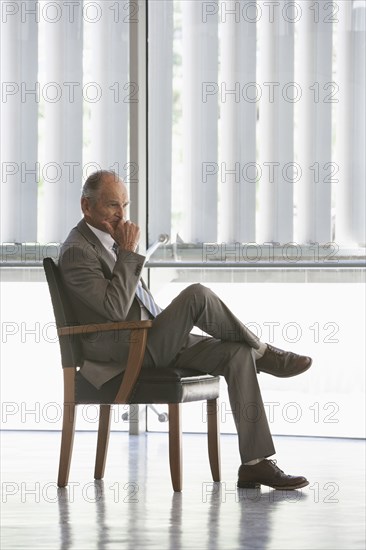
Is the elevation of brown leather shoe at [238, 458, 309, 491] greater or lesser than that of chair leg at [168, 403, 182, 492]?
lesser

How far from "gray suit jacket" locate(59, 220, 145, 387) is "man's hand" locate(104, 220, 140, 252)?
6 cm

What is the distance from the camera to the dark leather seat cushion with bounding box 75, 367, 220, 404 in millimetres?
3896

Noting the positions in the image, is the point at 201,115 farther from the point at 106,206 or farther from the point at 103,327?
the point at 103,327

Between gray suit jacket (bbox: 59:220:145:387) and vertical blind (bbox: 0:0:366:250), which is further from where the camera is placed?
vertical blind (bbox: 0:0:366:250)

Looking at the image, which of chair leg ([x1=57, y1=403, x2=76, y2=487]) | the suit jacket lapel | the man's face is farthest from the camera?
the man's face

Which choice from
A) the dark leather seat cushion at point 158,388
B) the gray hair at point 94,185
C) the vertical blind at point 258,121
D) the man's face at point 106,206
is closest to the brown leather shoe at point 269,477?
the dark leather seat cushion at point 158,388

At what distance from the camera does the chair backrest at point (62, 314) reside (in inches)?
160

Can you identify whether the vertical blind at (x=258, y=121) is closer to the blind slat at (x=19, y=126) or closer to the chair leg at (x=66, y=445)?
the blind slat at (x=19, y=126)

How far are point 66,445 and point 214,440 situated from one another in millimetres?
579

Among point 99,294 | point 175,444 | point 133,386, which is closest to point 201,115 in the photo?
point 99,294

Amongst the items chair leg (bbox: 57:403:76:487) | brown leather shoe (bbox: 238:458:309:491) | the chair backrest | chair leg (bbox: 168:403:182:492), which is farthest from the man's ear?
brown leather shoe (bbox: 238:458:309:491)

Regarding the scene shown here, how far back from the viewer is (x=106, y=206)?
4.28 meters

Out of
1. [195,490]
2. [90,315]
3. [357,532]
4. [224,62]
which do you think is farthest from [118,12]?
[357,532]

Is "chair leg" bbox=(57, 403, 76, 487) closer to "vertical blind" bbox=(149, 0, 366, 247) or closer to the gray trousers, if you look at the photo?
the gray trousers
